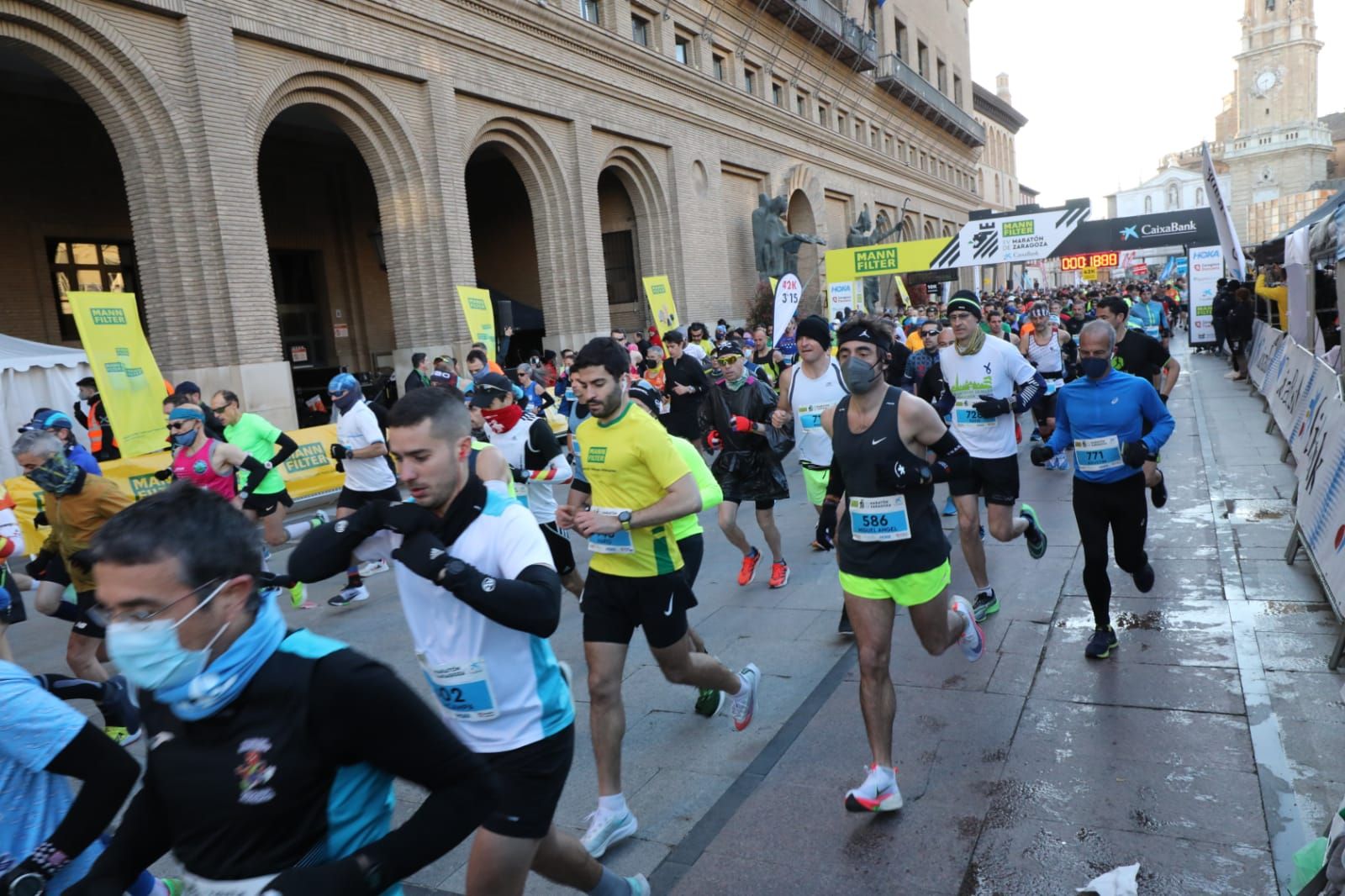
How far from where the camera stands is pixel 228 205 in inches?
536

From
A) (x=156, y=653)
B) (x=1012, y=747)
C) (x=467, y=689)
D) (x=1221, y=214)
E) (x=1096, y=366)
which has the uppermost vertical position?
(x=1221, y=214)

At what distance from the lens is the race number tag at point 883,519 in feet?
12.5

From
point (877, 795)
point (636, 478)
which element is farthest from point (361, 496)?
point (877, 795)

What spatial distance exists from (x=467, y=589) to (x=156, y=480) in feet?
30.6

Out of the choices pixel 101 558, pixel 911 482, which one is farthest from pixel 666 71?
pixel 101 558

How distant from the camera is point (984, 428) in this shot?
20.1ft

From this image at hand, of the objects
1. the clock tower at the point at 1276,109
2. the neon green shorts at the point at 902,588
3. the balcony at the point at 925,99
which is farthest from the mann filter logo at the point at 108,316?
the clock tower at the point at 1276,109

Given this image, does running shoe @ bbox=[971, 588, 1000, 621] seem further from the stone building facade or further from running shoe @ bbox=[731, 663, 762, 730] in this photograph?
the stone building facade

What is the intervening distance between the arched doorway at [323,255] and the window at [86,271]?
3.25m

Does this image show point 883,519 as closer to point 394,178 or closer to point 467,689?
point 467,689

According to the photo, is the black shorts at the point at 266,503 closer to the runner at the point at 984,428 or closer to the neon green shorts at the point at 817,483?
the neon green shorts at the point at 817,483

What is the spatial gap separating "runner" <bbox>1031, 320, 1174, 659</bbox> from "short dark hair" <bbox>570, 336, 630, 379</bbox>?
2618 millimetres

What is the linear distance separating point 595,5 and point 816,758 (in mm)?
23078

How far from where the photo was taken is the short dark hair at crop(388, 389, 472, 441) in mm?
2336
